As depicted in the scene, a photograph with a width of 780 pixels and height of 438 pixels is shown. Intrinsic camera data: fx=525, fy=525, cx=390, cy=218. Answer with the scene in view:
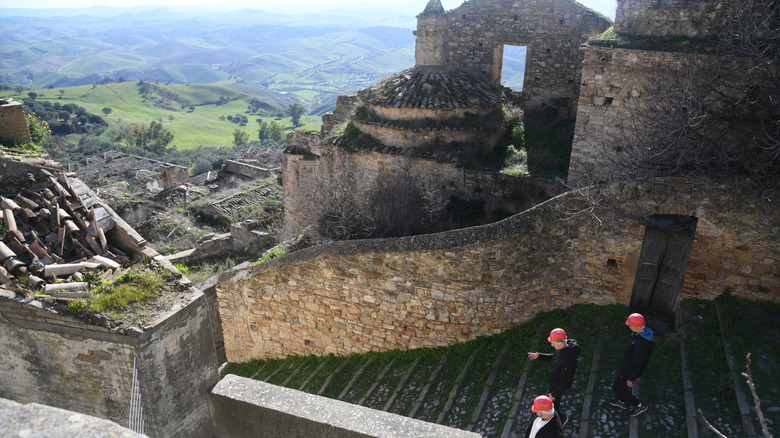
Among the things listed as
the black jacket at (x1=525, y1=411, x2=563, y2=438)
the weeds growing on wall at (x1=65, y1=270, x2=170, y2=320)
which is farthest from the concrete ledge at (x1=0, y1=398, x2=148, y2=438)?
the black jacket at (x1=525, y1=411, x2=563, y2=438)

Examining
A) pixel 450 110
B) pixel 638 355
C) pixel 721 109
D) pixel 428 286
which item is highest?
pixel 721 109

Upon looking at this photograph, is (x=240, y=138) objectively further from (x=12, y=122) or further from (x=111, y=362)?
(x=111, y=362)

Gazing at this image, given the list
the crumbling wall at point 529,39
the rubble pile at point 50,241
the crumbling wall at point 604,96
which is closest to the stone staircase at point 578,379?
the crumbling wall at point 604,96

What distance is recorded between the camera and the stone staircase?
5379 mm

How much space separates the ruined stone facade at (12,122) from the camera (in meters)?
8.12

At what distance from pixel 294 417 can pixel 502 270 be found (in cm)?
383

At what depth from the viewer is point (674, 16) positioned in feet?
28.5

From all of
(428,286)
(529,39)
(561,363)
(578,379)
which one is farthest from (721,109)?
(529,39)

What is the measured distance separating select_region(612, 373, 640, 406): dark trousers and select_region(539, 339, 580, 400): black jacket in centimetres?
55

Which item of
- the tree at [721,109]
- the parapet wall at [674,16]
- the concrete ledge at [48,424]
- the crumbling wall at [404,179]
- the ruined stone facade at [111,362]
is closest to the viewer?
the concrete ledge at [48,424]

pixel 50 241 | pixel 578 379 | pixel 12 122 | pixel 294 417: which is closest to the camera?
pixel 294 417

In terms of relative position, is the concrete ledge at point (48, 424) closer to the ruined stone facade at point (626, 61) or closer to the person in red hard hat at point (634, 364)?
the person in red hard hat at point (634, 364)

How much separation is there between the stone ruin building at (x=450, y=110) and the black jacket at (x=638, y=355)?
5310mm

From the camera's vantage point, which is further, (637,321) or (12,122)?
(12,122)
